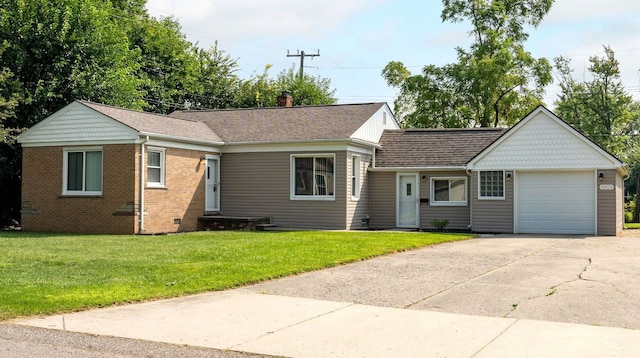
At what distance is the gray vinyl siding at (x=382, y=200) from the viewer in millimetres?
26047

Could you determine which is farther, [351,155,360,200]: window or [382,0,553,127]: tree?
[382,0,553,127]: tree

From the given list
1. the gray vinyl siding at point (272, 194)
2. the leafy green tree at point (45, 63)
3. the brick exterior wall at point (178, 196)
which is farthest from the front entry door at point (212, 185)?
the leafy green tree at point (45, 63)

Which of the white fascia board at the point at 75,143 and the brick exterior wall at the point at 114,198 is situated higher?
the white fascia board at the point at 75,143

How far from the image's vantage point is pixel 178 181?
76.1ft

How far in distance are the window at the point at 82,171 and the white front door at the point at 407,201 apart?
11233 mm

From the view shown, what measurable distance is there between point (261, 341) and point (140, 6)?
4849cm

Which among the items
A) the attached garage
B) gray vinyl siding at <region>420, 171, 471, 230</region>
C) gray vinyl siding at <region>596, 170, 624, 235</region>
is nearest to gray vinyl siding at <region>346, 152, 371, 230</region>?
gray vinyl siding at <region>420, 171, 471, 230</region>

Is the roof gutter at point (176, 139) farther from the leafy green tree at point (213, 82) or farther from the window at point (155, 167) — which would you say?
the leafy green tree at point (213, 82)

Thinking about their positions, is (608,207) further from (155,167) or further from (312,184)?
(155,167)

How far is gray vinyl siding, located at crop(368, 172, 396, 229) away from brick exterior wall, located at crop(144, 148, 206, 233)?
6619 millimetres

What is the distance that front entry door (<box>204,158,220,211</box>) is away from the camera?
25.2m

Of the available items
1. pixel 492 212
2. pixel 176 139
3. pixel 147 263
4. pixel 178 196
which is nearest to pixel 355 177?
pixel 492 212

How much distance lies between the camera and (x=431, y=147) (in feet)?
87.8

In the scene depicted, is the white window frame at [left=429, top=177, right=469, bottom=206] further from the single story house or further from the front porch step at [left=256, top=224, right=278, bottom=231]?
the front porch step at [left=256, top=224, right=278, bottom=231]
